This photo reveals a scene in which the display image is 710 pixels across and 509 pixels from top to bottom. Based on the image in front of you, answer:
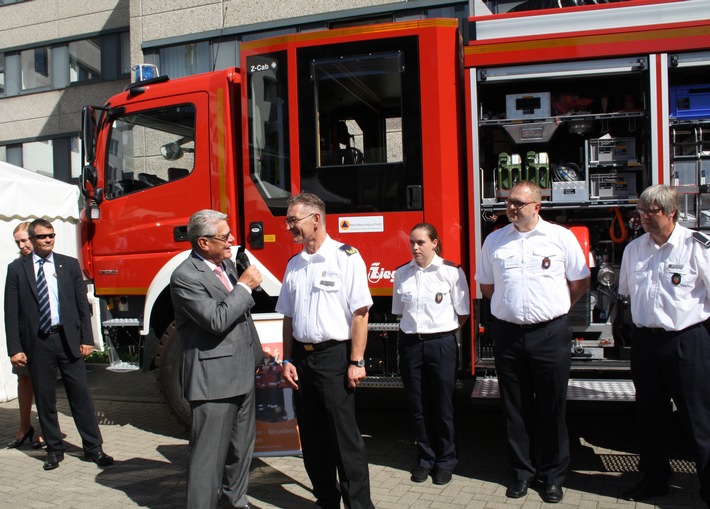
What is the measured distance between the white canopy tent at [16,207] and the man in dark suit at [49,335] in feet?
6.24

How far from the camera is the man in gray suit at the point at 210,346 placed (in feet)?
11.3

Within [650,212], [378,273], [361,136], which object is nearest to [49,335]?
[378,273]

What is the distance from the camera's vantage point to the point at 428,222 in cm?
467

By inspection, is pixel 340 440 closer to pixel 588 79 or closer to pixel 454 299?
pixel 454 299

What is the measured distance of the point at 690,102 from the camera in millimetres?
4559

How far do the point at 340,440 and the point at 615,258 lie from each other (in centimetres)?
258

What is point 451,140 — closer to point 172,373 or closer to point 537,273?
point 537,273

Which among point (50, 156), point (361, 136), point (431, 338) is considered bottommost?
point (431, 338)

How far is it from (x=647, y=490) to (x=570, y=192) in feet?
6.56

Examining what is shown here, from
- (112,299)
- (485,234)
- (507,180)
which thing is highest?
(507,180)

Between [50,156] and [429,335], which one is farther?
[50,156]

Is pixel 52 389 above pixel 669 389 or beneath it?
beneath

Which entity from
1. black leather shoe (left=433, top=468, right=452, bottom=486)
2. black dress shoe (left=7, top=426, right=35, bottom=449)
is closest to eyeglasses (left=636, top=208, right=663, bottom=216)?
black leather shoe (left=433, top=468, right=452, bottom=486)

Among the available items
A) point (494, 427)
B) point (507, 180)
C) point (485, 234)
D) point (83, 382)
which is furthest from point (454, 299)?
point (83, 382)
